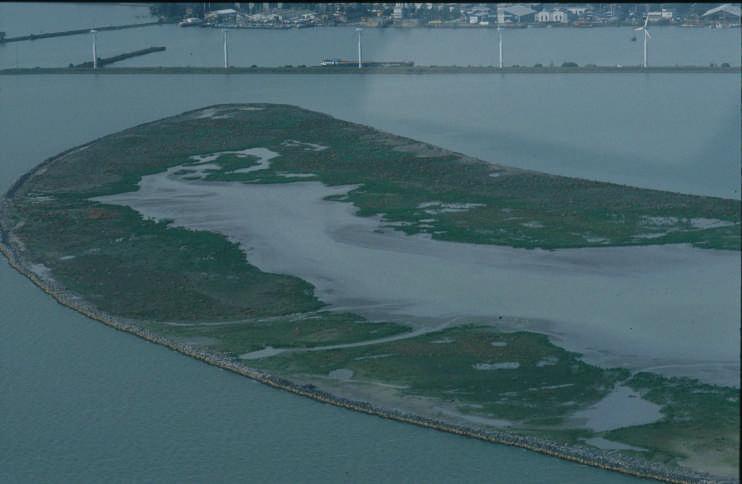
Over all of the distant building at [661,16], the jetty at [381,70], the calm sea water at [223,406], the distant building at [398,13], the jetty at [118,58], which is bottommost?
the calm sea water at [223,406]

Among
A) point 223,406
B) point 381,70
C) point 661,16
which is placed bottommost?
point 223,406

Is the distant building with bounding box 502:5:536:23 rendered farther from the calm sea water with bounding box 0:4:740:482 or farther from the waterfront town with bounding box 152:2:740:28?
the calm sea water with bounding box 0:4:740:482

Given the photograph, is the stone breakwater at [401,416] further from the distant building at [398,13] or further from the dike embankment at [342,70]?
the distant building at [398,13]

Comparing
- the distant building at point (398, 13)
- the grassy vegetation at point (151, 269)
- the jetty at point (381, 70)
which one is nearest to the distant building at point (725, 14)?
the distant building at point (398, 13)

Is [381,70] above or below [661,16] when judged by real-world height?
below

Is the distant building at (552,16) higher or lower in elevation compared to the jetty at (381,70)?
higher

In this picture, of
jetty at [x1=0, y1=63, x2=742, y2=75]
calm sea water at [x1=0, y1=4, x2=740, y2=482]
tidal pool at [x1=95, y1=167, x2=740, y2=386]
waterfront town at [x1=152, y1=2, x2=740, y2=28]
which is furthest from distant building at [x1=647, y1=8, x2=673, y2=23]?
tidal pool at [x1=95, y1=167, x2=740, y2=386]

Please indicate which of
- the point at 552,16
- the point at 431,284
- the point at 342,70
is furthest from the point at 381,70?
the point at 431,284

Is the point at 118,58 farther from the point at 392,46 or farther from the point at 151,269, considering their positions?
the point at 151,269
